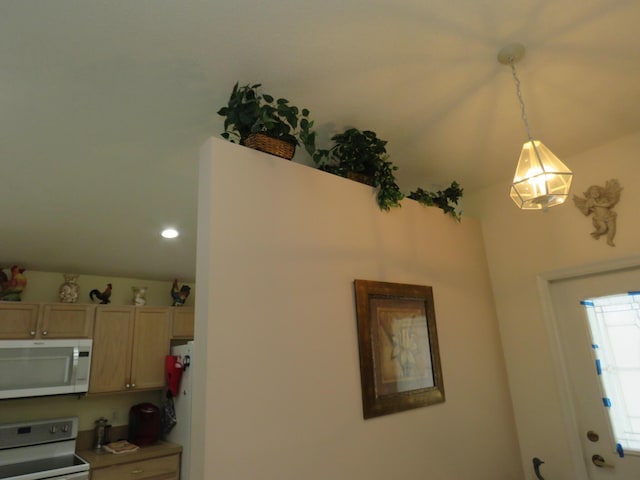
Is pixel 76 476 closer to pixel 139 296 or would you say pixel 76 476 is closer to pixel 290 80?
pixel 139 296

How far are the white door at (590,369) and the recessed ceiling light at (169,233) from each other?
304 centimetres

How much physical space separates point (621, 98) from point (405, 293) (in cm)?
159

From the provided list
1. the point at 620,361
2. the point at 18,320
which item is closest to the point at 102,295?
the point at 18,320

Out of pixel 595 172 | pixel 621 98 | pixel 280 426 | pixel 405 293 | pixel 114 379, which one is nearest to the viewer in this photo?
pixel 280 426

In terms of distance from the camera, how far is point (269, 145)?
71.9 inches

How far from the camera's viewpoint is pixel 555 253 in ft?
9.16

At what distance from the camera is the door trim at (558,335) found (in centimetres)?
250

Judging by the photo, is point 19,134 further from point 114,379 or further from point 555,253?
point 555,253

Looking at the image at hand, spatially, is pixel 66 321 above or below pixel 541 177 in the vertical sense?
below

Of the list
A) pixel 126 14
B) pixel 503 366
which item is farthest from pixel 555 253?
pixel 126 14

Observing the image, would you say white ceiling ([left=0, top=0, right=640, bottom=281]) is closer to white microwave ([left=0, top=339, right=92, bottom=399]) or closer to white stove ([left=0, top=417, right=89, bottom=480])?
white microwave ([left=0, top=339, right=92, bottom=399])

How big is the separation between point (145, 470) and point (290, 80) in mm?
3716

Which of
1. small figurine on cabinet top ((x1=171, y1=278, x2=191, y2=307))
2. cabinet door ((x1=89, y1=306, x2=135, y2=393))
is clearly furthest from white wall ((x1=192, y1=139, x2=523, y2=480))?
small figurine on cabinet top ((x1=171, y1=278, x2=191, y2=307))

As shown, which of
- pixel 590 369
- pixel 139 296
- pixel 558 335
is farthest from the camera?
pixel 139 296
